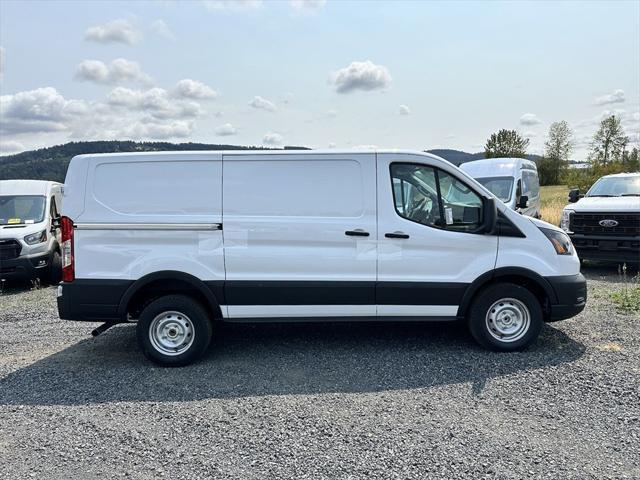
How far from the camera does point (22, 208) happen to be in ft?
34.8

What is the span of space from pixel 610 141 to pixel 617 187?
128 ft

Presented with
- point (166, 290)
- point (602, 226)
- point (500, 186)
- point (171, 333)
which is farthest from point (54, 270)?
point (602, 226)

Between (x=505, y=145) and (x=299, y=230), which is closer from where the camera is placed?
(x=299, y=230)

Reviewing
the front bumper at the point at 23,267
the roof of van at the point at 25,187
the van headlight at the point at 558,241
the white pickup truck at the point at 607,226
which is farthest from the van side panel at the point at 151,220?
the white pickup truck at the point at 607,226

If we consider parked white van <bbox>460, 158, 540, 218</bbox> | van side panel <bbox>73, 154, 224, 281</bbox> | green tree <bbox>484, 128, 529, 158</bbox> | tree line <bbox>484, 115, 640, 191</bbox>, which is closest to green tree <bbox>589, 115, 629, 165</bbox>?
tree line <bbox>484, 115, 640, 191</bbox>

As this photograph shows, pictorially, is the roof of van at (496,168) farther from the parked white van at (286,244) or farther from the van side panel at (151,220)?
the van side panel at (151,220)

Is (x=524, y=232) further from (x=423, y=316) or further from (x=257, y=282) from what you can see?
(x=257, y=282)

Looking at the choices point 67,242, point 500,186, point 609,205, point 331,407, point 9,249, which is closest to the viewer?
point 331,407

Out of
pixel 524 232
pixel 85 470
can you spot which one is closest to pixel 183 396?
pixel 85 470

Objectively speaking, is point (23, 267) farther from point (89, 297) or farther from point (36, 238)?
point (89, 297)

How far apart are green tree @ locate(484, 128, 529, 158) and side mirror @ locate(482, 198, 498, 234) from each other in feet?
179

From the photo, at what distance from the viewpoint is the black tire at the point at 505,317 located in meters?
5.15

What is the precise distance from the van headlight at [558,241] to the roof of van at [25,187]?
10284mm

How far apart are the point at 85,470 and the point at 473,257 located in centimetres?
392
